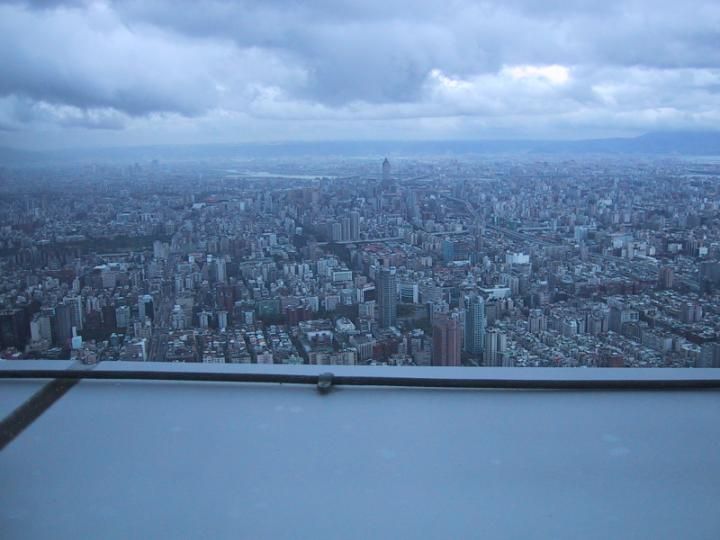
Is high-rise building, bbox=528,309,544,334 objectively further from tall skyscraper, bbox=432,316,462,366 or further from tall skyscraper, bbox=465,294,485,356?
tall skyscraper, bbox=432,316,462,366

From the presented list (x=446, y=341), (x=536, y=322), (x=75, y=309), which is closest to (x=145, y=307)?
(x=75, y=309)

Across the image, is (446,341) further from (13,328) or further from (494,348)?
(13,328)

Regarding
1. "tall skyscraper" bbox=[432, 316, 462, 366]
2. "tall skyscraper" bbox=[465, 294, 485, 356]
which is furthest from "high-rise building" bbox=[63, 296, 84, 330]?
"tall skyscraper" bbox=[465, 294, 485, 356]

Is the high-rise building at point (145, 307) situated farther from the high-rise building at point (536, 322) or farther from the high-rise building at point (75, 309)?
the high-rise building at point (536, 322)

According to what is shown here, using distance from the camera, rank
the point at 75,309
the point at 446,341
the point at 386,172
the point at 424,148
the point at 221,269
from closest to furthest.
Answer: the point at 446,341
the point at 75,309
the point at 221,269
the point at 386,172
the point at 424,148

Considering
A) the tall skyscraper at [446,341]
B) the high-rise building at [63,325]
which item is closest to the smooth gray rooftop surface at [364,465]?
the tall skyscraper at [446,341]

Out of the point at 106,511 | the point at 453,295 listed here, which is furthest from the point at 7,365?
the point at 453,295
